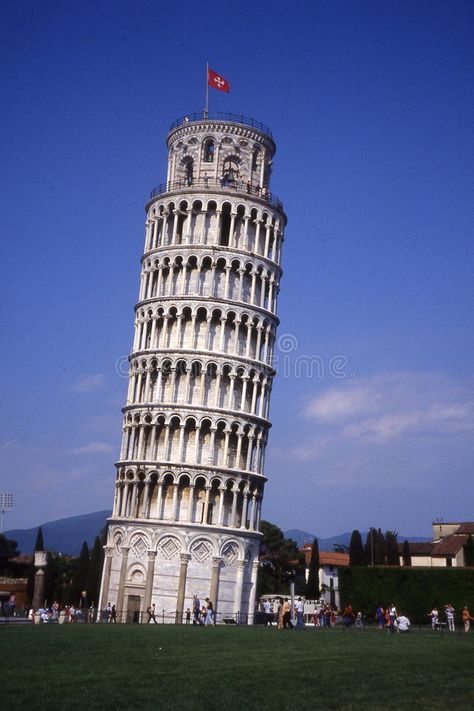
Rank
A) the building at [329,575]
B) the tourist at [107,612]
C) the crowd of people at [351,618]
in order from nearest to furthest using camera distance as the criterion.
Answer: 1. the crowd of people at [351,618]
2. the tourist at [107,612]
3. the building at [329,575]

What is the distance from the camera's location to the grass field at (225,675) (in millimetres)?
15109

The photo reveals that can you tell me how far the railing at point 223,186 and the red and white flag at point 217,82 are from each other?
6660 mm

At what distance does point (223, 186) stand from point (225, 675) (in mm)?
50565

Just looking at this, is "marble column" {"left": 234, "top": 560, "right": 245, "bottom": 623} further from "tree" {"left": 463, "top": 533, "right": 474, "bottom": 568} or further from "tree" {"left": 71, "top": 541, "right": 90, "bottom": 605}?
"tree" {"left": 71, "top": 541, "right": 90, "bottom": 605}

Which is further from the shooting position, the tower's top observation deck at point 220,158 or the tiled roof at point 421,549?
the tiled roof at point 421,549

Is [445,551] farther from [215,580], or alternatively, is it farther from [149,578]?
[149,578]

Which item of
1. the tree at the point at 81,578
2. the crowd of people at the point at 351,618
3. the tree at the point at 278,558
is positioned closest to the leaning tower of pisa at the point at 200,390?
the crowd of people at the point at 351,618

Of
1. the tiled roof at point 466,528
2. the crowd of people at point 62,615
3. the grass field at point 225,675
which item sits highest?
the tiled roof at point 466,528

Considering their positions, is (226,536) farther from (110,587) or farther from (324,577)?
(324,577)

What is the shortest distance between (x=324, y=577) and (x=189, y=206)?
59180 mm

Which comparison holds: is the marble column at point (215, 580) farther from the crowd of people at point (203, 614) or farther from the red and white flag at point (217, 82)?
the red and white flag at point (217, 82)

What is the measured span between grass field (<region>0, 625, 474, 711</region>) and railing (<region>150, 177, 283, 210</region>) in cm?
4190

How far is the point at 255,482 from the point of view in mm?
61031

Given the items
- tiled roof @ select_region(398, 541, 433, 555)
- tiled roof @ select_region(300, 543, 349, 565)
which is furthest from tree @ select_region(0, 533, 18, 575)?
tiled roof @ select_region(398, 541, 433, 555)
